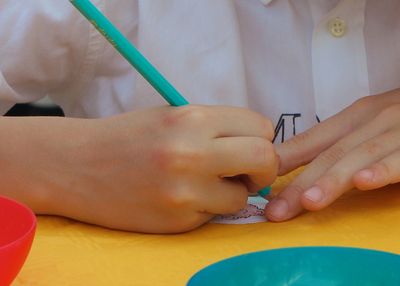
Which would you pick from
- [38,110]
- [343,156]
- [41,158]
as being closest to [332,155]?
[343,156]

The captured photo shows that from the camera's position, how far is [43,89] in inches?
31.0

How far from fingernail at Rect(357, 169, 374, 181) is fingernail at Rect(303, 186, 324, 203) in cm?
3

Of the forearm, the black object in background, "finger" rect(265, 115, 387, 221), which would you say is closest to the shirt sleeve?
the forearm

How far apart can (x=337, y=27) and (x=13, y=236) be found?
0.47m

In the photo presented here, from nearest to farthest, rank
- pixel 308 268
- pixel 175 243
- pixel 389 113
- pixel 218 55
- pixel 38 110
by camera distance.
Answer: pixel 308 268 < pixel 175 243 < pixel 389 113 < pixel 218 55 < pixel 38 110

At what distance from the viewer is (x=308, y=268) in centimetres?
40

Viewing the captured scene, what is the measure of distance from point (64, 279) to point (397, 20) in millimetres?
520

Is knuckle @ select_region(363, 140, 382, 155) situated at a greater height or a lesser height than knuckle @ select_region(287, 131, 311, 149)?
greater

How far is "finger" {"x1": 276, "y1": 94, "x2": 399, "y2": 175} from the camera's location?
634 mm

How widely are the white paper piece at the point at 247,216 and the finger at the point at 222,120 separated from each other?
58mm

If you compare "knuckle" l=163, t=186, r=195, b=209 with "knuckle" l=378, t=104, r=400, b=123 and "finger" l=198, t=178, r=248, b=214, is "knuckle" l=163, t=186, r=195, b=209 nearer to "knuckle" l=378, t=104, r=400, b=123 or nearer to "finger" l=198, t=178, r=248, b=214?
"finger" l=198, t=178, r=248, b=214

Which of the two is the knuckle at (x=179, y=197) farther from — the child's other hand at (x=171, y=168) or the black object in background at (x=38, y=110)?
the black object in background at (x=38, y=110)

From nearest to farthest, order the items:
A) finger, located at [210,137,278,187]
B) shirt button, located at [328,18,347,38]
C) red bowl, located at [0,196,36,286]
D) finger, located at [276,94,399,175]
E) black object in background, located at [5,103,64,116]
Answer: red bowl, located at [0,196,36,286] → finger, located at [210,137,278,187] → finger, located at [276,94,399,175] → shirt button, located at [328,18,347,38] → black object in background, located at [5,103,64,116]

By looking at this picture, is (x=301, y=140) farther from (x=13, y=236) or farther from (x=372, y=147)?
(x=13, y=236)
